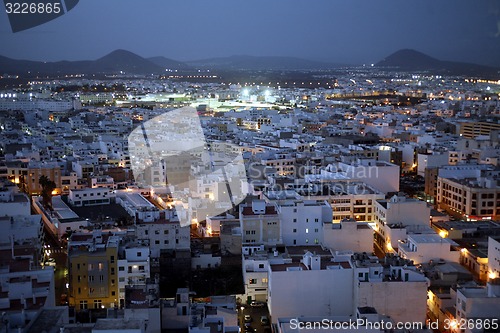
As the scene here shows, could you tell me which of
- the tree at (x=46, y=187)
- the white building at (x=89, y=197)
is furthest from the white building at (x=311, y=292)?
the tree at (x=46, y=187)

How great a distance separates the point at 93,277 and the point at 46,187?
11.0ft

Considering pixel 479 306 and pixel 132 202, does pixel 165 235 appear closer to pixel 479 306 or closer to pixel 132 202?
pixel 132 202

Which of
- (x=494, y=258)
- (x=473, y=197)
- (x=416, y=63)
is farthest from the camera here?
(x=416, y=63)

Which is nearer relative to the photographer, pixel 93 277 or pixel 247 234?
pixel 93 277

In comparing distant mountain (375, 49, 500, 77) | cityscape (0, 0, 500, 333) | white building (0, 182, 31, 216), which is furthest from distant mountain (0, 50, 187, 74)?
white building (0, 182, 31, 216)

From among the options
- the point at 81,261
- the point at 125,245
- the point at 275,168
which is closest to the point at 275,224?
the point at 125,245

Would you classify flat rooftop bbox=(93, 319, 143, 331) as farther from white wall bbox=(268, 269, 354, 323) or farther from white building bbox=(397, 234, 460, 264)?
white building bbox=(397, 234, 460, 264)

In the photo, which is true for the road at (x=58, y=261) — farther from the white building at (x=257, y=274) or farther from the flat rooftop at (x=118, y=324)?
the flat rooftop at (x=118, y=324)

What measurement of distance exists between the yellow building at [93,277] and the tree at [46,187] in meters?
3.00

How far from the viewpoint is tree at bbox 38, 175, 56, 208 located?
23.3 feet

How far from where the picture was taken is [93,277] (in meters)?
4.18

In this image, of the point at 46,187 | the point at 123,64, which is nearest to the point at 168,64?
the point at 123,64

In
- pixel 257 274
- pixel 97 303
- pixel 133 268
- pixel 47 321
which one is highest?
pixel 47 321

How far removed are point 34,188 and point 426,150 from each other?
18.2 feet
